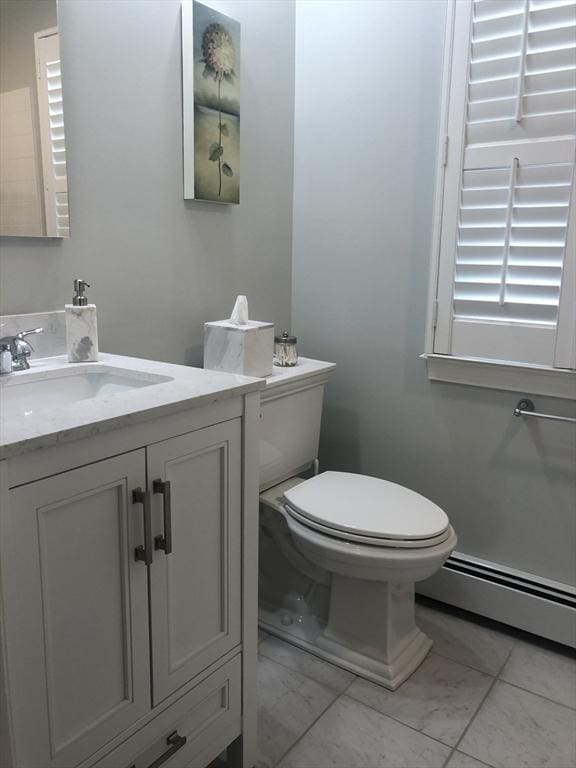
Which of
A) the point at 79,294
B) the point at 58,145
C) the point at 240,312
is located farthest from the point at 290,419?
the point at 58,145

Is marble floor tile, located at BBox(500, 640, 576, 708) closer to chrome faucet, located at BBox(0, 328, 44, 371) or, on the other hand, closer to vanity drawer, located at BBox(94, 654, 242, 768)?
vanity drawer, located at BBox(94, 654, 242, 768)

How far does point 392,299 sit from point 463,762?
1300 mm

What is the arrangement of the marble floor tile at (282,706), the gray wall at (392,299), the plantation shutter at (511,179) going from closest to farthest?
the marble floor tile at (282,706), the plantation shutter at (511,179), the gray wall at (392,299)

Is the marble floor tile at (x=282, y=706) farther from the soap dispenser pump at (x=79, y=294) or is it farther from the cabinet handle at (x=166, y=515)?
the soap dispenser pump at (x=79, y=294)

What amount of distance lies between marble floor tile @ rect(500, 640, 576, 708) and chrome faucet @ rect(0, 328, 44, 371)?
150 cm

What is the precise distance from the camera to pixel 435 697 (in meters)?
1.67

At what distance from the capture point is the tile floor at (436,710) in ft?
4.85

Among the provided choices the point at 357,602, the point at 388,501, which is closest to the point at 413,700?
the point at 357,602

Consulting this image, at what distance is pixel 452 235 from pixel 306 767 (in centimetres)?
145

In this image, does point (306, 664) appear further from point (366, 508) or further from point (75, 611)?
point (75, 611)

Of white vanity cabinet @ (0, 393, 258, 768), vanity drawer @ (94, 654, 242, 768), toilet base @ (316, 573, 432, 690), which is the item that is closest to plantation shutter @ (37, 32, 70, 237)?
white vanity cabinet @ (0, 393, 258, 768)

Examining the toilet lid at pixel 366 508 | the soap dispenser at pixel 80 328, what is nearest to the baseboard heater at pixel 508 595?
the toilet lid at pixel 366 508

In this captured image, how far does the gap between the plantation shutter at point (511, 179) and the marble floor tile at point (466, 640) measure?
86 cm

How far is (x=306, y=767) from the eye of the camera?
1442mm
